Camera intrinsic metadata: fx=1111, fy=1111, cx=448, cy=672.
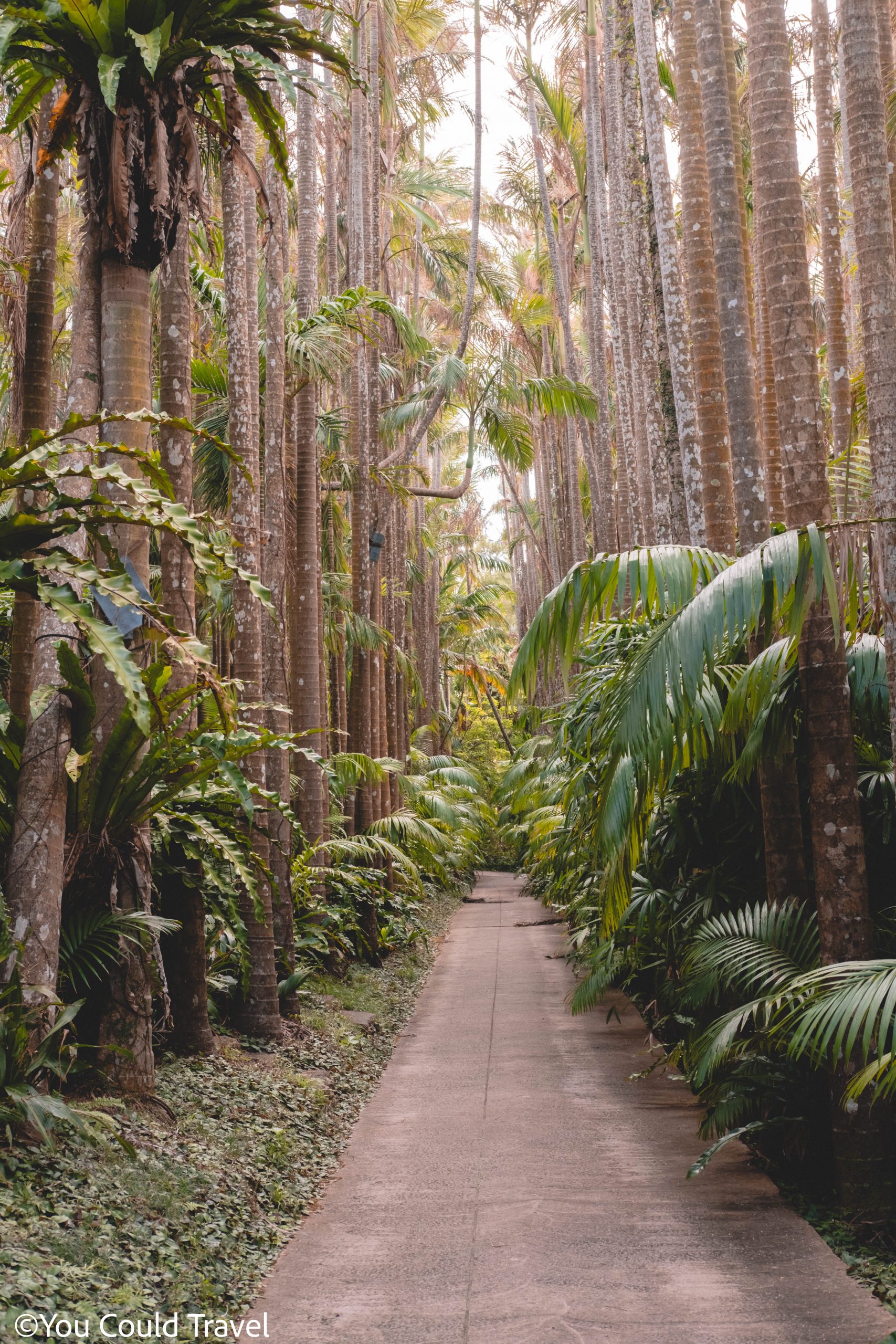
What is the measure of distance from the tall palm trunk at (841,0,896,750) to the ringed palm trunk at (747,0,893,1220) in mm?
287

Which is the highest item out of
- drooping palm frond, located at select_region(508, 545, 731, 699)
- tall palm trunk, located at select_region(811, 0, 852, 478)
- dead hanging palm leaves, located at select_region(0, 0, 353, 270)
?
tall palm trunk, located at select_region(811, 0, 852, 478)

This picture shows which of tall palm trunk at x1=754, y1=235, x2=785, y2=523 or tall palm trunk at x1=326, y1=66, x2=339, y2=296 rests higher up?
tall palm trunk at x1=326, y1=66, x2=339, y2=296

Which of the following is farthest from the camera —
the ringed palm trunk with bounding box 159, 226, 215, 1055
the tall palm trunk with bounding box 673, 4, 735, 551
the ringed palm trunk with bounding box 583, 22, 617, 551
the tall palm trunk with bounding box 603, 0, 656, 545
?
the ringed palm trunk with bounding box 583, 22, 617, 551

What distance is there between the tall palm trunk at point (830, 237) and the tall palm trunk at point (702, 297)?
3251 millimetres

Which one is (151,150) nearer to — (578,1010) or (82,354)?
(82,354)

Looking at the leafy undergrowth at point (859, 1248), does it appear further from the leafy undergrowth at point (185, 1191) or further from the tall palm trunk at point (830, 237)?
the tall palm trunk at point (830, 237)

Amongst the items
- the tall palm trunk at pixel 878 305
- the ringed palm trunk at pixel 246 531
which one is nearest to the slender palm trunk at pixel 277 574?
the ringed palm trunk at pixel 246 531

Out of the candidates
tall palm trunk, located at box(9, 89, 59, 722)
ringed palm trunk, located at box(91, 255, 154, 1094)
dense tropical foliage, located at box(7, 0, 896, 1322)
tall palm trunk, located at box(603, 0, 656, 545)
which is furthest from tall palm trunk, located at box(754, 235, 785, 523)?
tall palm trunk, located at box(9, 89, 59, 722)

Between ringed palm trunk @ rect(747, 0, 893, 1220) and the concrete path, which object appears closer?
the concrete path

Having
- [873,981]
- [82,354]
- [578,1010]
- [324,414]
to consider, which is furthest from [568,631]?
[324,414]

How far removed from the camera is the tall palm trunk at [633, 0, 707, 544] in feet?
28.9

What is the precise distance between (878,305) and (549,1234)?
445 cm

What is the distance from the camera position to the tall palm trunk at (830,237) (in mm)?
11125

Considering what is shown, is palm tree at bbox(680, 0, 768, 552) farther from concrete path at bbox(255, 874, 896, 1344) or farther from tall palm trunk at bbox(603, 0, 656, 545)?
tall palm trunk at bbox(603, 0, 656, 545)
